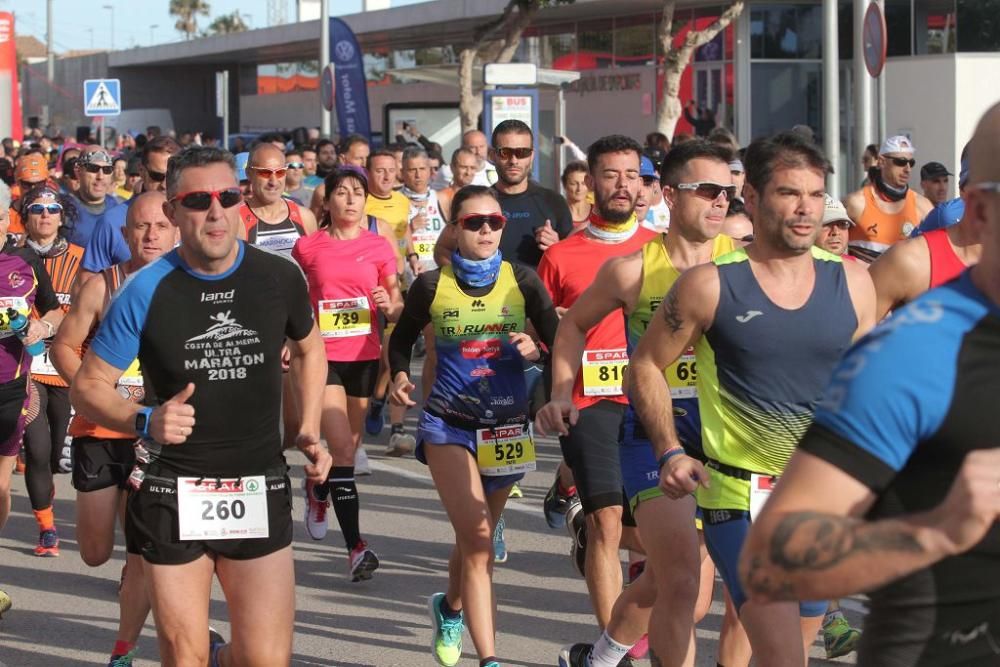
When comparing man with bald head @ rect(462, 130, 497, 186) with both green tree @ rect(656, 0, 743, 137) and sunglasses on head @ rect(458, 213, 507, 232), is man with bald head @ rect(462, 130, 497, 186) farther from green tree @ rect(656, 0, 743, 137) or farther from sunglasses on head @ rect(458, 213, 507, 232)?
green tree @ rect(656, 0, 743, 137)

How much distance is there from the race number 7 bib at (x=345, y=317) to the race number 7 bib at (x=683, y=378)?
358 centimetres

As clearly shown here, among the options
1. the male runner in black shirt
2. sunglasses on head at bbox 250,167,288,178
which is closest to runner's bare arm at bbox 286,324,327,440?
the male runner in black shirt

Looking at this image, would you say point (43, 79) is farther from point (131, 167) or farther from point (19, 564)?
point (19, 564)

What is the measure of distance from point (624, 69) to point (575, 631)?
103 ft

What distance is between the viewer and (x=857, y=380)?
2357mm

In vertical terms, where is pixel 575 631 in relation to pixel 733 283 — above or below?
below

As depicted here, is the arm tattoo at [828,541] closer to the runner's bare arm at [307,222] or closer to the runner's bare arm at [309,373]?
the runner's bare arm at [309,373]

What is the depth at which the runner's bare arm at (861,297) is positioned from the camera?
15.1 ft

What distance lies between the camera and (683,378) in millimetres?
5480

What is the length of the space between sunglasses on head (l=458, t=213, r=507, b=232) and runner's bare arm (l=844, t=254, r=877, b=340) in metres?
2.08

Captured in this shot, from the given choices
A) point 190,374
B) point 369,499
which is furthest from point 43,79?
point 190,374

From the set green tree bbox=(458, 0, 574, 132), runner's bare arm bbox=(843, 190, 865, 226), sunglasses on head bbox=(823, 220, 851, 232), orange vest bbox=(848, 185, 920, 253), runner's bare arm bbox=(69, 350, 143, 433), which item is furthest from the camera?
green tree bbox=(458, 0, 574, 132)

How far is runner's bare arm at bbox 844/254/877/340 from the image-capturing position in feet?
15.1

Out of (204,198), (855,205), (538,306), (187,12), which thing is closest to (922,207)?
(855,205)
